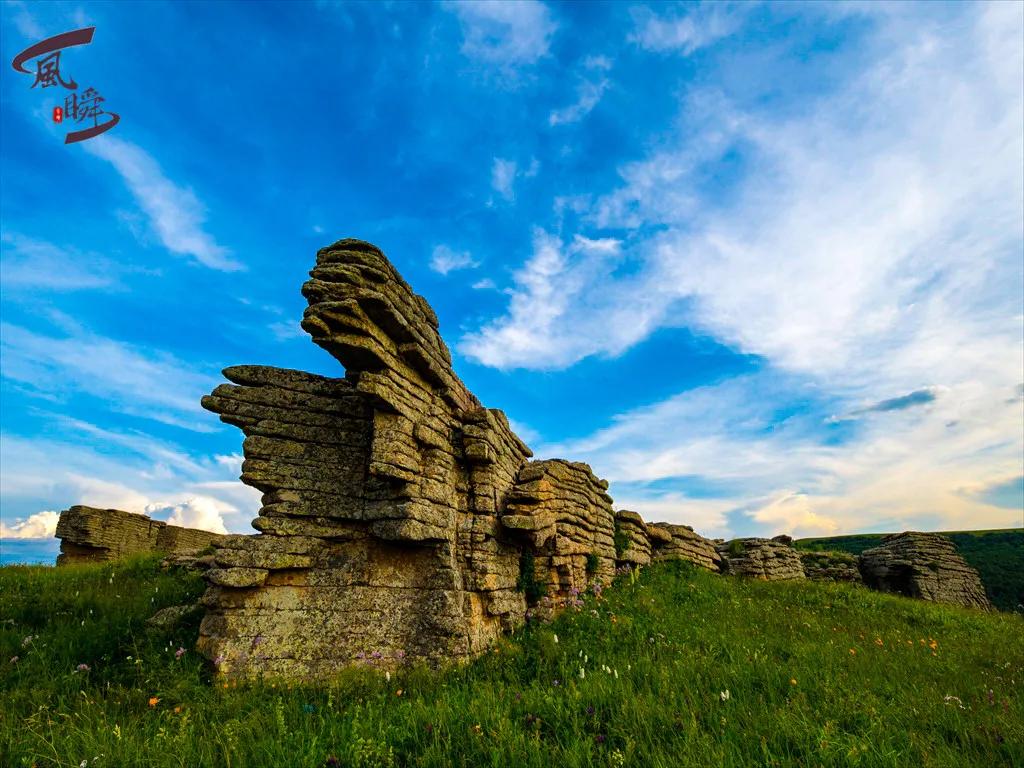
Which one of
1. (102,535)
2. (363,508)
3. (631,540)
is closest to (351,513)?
(363,508)

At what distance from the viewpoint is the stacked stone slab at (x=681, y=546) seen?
776 inches

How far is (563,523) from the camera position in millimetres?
12492

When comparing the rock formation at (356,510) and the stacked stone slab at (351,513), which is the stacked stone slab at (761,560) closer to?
the rock formation at (356,510)

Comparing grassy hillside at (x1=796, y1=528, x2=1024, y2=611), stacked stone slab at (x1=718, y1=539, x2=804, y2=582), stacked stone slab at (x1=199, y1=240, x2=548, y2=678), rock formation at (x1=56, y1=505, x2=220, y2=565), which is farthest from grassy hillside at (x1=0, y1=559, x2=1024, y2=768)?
grassy hillside at (x1=796, y1=528, x2=1024, y2=611)

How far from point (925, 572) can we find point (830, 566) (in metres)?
3.95

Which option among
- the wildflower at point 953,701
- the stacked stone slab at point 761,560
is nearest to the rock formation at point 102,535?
the wildflower at point 953,701

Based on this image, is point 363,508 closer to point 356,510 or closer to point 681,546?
point 356,510

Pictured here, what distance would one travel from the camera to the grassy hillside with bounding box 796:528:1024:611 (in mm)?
35594

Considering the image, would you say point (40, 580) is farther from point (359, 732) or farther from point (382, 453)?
point (359, 732)

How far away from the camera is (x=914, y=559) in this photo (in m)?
24.0

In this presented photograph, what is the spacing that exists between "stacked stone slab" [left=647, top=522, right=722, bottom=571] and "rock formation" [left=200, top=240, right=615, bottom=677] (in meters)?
11.5

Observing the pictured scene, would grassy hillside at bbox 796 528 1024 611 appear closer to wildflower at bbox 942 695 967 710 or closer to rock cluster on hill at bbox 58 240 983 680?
wildflower at bbox 942 695 967 710

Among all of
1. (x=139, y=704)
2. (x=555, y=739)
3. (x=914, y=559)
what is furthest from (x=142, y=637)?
(x=914, y=559)

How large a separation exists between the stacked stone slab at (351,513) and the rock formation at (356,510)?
0.02 meters
